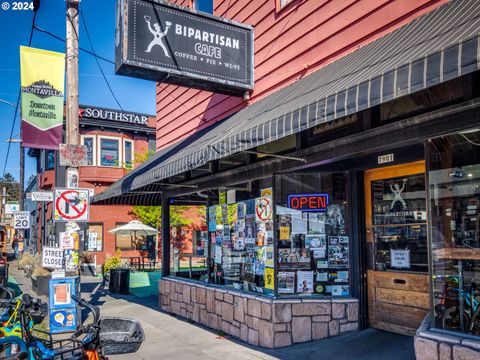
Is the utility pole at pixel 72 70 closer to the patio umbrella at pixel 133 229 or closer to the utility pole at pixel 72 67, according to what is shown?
the utility pole at pixel 72 67

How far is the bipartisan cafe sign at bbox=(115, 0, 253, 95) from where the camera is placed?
6.75 metres

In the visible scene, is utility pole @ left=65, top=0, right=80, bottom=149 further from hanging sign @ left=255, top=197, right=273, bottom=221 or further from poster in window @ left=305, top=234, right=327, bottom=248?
poster in window @ left=305, top=234, right=327, bottom=248

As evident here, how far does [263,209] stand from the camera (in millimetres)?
7168

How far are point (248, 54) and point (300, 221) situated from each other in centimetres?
317

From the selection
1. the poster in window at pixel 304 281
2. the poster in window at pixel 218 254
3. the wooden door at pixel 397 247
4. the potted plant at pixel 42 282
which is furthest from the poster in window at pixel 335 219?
the potted plant at pixel 42 282

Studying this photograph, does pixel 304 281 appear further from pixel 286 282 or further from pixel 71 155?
pixel 71 155

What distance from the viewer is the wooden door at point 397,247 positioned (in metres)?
5.95

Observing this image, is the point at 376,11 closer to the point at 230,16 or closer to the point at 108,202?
the point at 230,16

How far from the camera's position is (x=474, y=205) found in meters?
4.65

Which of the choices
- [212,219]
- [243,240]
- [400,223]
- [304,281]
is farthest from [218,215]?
[400,223]

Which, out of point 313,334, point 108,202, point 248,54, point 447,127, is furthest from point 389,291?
point 108,202

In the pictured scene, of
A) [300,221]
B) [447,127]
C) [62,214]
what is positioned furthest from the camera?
[62,214]

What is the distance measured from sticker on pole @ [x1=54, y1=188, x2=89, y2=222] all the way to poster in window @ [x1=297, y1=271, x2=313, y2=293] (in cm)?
443

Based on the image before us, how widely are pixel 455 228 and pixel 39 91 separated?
896cm
